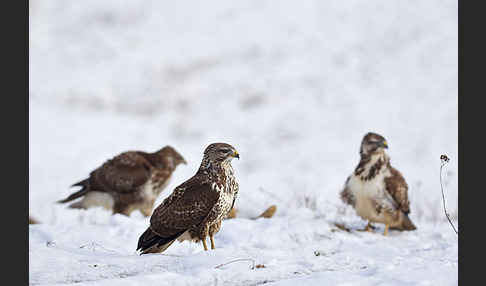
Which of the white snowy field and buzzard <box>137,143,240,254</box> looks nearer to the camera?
buzzard <box>137,143,240,254</box>

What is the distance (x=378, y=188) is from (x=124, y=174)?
359 cm

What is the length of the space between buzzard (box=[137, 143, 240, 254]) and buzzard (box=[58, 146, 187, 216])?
3.20 metres

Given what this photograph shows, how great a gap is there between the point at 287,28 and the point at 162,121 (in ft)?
26.7

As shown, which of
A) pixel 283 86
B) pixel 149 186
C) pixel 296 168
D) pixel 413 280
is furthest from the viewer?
pixel 283 86

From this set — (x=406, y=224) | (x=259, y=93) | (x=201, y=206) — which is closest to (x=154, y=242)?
(x=201, y=206)

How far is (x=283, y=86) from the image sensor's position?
2303 centimetres

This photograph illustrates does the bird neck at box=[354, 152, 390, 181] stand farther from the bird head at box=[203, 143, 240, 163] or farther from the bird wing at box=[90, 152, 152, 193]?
the bird wing at box=[90, 152, 152, 193]

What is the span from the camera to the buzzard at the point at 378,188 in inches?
283

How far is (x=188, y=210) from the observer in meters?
5.05

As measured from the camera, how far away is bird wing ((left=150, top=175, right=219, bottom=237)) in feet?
16.4

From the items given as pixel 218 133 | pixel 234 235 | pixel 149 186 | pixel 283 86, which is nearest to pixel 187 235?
pixel 234 235

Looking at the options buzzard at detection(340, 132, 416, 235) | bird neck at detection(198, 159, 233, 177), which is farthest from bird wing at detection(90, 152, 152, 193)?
bird neck at detection(198, 159, 233, 177)

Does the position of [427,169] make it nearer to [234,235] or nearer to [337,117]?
[337,117]

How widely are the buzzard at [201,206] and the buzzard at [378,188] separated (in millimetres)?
2642
